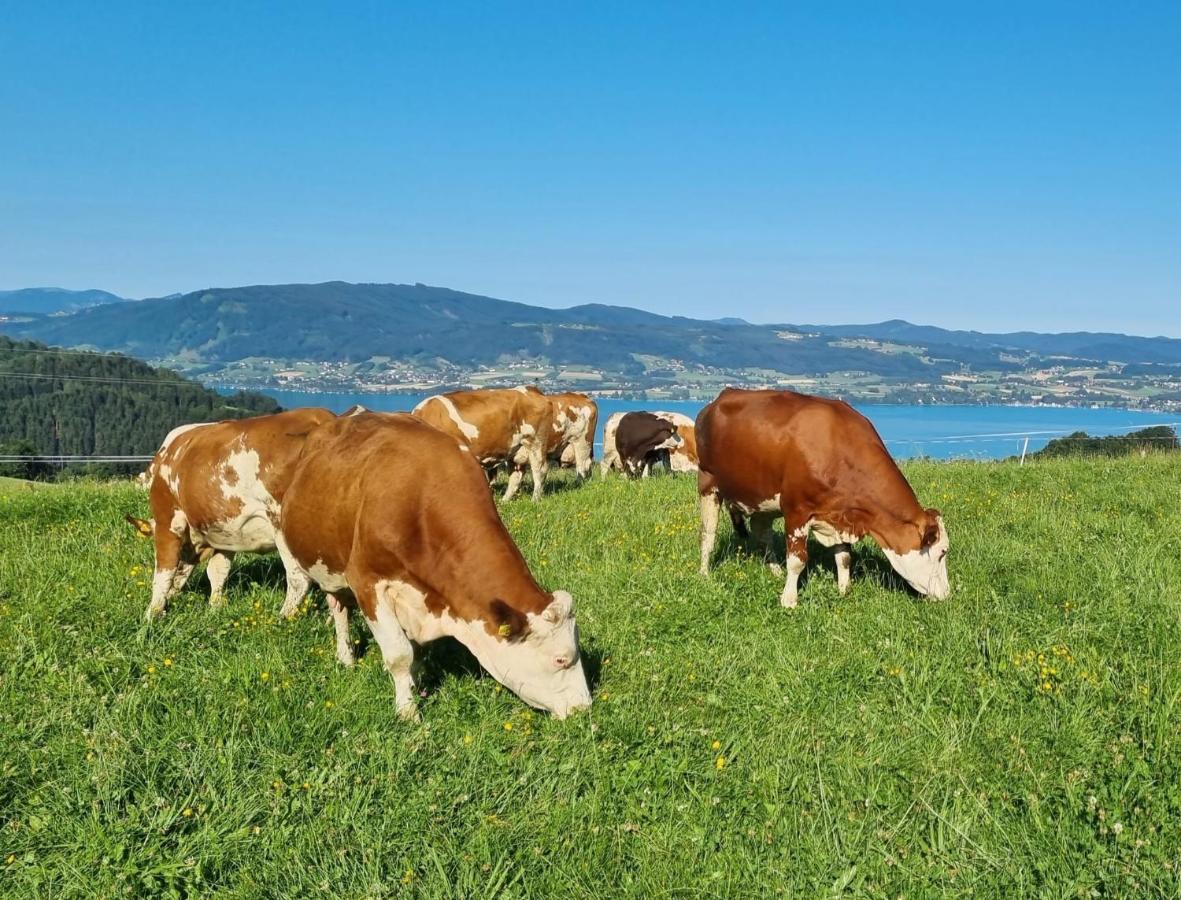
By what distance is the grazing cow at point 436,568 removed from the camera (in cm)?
613

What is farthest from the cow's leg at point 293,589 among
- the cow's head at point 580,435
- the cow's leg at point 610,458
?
the cow's leg at point 610,458

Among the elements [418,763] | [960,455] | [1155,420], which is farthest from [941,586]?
[1155,420]

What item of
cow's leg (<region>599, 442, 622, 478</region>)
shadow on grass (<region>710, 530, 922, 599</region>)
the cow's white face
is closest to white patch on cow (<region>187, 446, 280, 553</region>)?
shadow on grass (<region>710, 530, 922, 599</region>)

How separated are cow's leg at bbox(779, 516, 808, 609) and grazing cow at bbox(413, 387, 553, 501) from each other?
8.36 meters

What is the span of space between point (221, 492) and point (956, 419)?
79604mm

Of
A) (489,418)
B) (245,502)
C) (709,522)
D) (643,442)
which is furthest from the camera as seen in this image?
(643,442)

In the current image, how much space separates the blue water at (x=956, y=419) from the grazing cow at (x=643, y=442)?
18.0ft

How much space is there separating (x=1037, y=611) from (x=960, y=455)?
17177 millimetres

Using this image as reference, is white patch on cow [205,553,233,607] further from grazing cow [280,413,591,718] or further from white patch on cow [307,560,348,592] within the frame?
grazing cow [280,413,591,718]

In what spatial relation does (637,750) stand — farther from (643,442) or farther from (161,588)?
(643,442)

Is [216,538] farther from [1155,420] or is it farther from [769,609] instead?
[1155,420]

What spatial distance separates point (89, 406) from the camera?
35562 millimetres

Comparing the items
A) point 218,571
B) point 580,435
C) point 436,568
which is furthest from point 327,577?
point 580,435

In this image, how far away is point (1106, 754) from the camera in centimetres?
552
